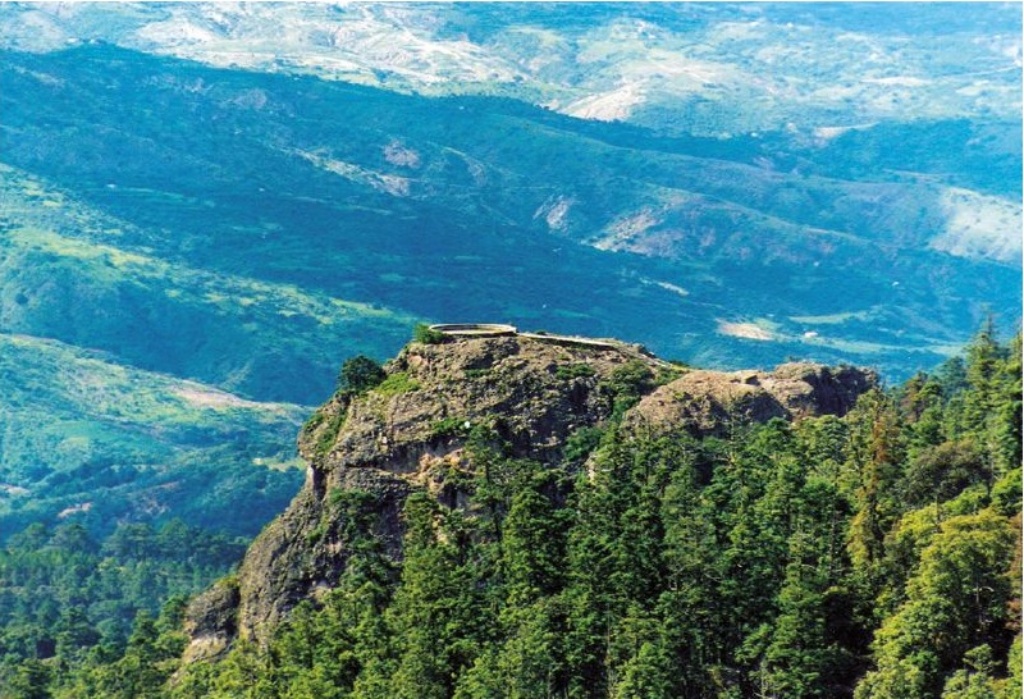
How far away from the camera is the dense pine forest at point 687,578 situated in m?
76.4

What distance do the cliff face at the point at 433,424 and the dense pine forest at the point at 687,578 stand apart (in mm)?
→ 958

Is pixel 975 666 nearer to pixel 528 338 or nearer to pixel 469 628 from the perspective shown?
pixel 469 628

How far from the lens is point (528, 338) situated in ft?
323

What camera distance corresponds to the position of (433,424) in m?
93.6

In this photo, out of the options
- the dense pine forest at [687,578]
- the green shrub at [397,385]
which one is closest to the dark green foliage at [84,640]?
the dense pine forest at [687,578]

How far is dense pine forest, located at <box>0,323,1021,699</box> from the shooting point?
7644cm

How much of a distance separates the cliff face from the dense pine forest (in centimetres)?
96

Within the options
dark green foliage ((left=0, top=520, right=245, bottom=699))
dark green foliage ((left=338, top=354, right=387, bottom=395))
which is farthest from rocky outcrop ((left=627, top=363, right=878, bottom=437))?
dark green foliage ((left=0, top=520, right=245, bottom=699))

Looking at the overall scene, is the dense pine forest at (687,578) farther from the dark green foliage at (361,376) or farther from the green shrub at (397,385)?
the dark green foliage at (361,376)

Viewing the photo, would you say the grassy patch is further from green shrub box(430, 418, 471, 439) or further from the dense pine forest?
green shrub box(430, 418, 471, 439)

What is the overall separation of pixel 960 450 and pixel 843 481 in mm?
5092

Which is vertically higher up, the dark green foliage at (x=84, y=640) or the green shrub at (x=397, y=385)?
the green shrub at (x=397, y=385)

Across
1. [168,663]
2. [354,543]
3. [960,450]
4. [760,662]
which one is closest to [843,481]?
[960,450]

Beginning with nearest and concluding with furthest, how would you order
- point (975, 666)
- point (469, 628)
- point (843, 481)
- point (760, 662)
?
point (975, 666) → point (760, 662) → point (469, 628) → point (843, 481)
